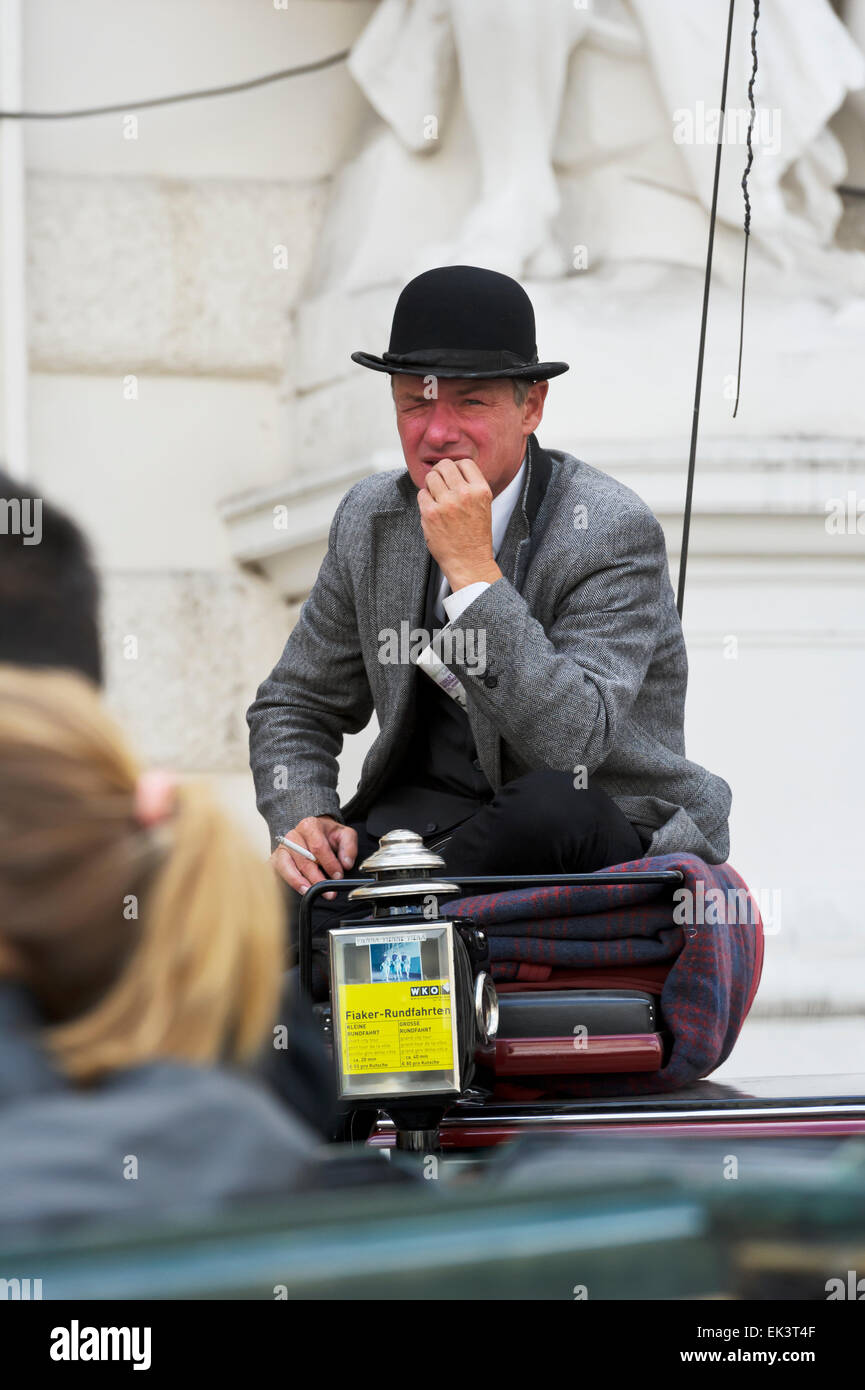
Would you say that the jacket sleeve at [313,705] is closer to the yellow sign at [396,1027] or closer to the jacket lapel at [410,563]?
the jacket lapel at [410,563]

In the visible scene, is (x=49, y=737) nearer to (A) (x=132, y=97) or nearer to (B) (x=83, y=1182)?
(B) (x=83, y=1182)

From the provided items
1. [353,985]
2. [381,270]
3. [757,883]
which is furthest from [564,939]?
[381,270]

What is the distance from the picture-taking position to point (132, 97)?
14.2ft

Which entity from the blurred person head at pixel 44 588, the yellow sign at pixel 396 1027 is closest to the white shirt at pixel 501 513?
the yellow sign at pixel 396 1027

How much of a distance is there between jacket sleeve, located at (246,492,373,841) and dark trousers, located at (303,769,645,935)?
15.5 inches

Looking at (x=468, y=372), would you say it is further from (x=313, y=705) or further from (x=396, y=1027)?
(x=396, y=1027)

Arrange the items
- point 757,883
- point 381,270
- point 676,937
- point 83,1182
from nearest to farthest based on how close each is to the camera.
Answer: point 83,1182 → point 676,937 → point 757,883 → point 381,270

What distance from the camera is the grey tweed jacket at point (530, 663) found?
2252mm

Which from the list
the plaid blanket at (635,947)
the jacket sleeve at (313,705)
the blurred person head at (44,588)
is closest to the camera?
the blurred person head at (44,588)

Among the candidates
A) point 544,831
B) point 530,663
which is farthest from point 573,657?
point 544,831

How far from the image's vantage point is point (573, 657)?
2.35 m

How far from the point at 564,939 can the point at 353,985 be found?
0.39 meters

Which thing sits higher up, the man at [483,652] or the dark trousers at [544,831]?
the man at [483,652]

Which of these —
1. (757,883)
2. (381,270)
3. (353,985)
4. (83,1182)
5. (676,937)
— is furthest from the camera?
(381,270)
